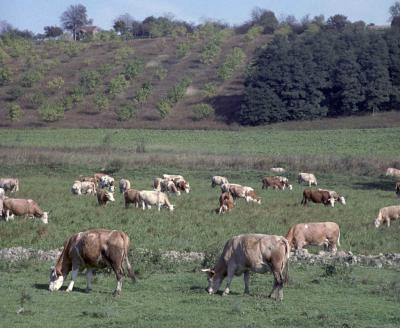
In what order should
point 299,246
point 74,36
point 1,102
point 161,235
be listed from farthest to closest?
1. point 74,36
2. point 1,102
3. point 161,235
4. point 299,246

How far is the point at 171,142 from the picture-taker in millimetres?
71000

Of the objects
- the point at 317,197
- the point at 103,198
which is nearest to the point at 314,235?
the point at 317,197

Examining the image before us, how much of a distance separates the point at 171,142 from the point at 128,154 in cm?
1457

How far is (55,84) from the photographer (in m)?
110

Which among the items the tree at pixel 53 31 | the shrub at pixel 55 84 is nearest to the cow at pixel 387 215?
the shrub at pixel 55 84

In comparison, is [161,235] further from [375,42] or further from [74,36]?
[74,36]

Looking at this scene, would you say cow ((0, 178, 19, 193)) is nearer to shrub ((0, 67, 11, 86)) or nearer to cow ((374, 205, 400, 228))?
cow ((374, 205, 400, 228))

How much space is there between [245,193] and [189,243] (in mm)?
15215

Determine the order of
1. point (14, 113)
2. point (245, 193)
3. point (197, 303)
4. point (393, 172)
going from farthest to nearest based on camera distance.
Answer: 1. point (14, 113)
2. point (393, 172)
3. point (245, 193)
4. point (197, 303)

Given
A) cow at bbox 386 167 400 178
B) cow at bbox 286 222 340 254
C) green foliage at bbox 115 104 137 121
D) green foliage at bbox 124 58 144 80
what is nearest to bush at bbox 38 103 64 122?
green foliage at bbox 115 104 137 121

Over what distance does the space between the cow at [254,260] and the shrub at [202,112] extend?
257 feet

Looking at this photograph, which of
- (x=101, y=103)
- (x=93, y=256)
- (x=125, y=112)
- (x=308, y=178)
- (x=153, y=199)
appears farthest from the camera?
(x=101, y=103)

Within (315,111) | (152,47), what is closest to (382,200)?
(315,111)

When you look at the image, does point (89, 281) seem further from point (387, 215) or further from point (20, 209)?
Result: point (387, 215)
